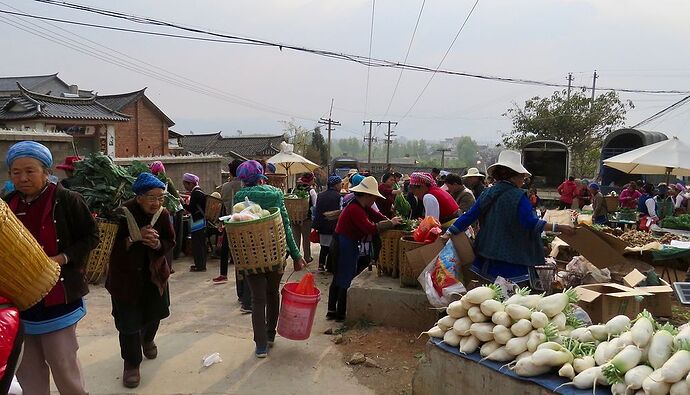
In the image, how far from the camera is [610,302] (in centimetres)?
404

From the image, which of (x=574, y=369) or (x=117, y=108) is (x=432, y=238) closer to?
(x=574, y=369)

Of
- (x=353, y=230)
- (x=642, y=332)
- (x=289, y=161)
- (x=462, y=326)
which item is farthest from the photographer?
(x=289, y=161)

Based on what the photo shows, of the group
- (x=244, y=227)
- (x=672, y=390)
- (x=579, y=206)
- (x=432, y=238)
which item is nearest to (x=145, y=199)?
(x=244, y=227)

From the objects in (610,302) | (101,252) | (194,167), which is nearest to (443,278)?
(610,302)

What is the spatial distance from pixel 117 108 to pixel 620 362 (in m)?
27.8

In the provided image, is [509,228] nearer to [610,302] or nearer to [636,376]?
[610,302]

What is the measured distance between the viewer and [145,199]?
3721mm

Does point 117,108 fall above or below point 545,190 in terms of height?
above

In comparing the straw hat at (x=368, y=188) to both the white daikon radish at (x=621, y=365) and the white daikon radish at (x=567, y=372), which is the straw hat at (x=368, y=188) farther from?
the white daikon radish at (x=621, y=365)

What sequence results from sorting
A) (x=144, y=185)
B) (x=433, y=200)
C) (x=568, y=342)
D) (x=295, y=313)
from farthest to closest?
(x=433, y=200)
(x=295, y=313)
(x=144, y=185)
(x=568, y=342)

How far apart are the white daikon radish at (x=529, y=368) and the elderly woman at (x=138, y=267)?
105 inches

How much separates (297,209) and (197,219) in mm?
1765

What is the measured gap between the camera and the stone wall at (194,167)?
11656 millimetres

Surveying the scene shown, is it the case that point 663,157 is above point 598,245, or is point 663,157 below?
above
